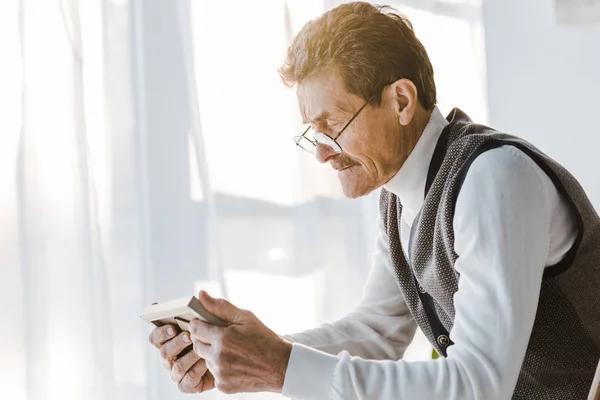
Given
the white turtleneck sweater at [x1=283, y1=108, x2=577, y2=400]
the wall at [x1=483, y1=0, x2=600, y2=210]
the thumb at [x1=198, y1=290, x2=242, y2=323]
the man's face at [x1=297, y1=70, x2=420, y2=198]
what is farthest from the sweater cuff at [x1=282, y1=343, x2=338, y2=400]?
the wall at [x1=483, y1=0, x2=600, y2=210]

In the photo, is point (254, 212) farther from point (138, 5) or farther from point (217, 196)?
point (138, 5)

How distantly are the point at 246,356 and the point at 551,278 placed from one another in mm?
482

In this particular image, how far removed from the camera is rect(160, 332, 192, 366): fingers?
134 centimetres

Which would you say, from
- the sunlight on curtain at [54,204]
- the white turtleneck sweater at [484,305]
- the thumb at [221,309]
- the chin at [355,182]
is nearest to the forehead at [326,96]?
the chin at [355,182]

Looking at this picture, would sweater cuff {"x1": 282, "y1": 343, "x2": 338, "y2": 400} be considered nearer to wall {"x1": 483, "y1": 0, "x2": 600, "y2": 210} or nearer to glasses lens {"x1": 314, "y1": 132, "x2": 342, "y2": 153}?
glasses lens {"x1": 314, "y1": 132, "x2": 342, "y2": 153}

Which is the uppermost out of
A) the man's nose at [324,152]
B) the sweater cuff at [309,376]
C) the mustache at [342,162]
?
the man's nose at [324,152]

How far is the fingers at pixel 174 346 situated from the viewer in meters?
1.34

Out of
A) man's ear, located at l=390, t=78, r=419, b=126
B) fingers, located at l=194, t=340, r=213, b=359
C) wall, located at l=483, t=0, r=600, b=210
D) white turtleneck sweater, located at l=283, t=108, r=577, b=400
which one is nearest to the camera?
white turtleneck sweater, located at l=283, t=108, r=577, b=400

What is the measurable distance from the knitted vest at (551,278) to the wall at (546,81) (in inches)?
52.2

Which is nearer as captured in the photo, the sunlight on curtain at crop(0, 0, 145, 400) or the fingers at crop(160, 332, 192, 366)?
the fingers at crop(160, 332, 192, 366)

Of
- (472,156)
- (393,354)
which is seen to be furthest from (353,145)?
(393,354)

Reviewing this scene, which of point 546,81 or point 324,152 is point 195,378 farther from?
point 546,81

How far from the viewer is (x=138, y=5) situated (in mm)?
1943

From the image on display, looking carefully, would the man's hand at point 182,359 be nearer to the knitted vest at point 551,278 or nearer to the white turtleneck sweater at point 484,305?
the white turtleneck sweater at point 484,305
